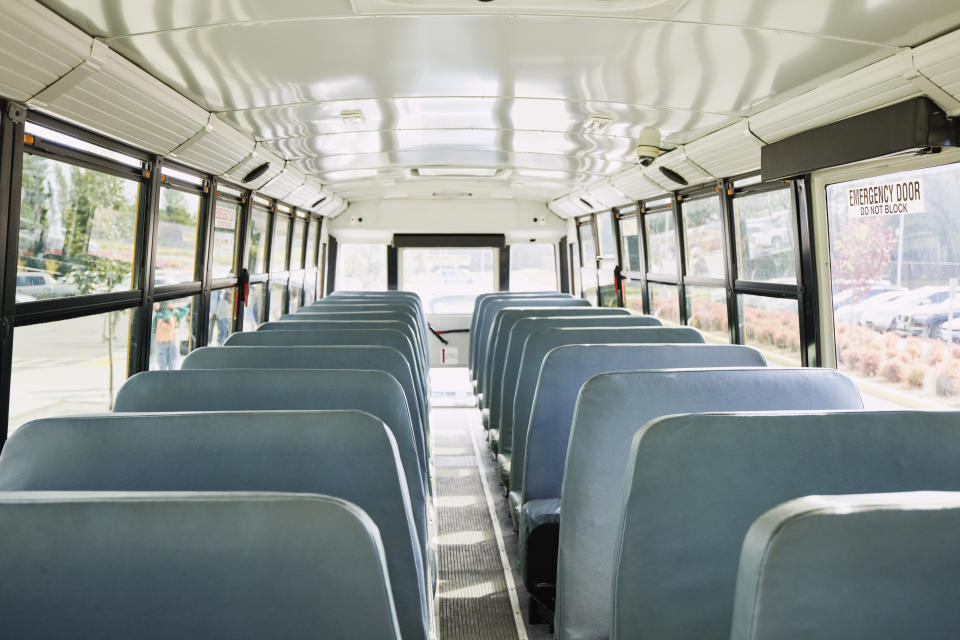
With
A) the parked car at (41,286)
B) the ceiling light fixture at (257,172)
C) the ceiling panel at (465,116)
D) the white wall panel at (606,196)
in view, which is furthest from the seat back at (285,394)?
the white wall panel at (606,196)

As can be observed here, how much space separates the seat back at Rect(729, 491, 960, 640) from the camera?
68cm

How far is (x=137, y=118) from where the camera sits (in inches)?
112

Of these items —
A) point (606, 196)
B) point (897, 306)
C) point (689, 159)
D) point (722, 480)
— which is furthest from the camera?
point (606, 196)

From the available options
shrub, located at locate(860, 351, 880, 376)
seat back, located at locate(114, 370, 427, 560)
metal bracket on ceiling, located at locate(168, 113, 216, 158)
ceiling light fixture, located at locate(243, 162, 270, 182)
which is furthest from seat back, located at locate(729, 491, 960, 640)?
ceiling light fixture, located at locate(243, 162, 270, 182)

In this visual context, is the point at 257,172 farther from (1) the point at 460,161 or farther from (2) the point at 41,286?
(2) the point at 41,286

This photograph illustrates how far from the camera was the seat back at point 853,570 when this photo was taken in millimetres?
684

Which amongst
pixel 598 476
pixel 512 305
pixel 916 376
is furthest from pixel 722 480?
pixel 512 305

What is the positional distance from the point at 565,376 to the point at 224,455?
1213 mm

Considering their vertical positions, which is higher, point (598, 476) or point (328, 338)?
point (328, 338)

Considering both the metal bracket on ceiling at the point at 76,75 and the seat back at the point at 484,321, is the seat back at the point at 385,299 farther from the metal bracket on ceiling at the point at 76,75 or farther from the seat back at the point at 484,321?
the metal bracket on ceiling at the point at 76,75

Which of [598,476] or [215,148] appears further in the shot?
[215,148]

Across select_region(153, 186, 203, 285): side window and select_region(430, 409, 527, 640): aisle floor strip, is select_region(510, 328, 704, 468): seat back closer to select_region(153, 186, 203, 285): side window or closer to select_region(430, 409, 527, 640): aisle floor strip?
select_region(430, 409, 527, 640): aisle floor strip

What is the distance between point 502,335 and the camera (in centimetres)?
387

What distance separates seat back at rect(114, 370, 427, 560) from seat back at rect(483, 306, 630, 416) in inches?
69.8
